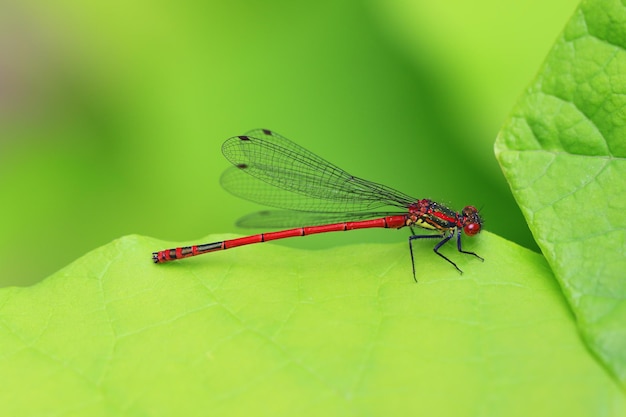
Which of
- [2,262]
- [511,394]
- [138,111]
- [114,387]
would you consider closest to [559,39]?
[511,394]

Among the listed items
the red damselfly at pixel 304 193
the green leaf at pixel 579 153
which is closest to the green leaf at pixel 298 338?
the green leaf at pixel 579 153

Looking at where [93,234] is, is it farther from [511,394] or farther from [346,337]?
[511,394]

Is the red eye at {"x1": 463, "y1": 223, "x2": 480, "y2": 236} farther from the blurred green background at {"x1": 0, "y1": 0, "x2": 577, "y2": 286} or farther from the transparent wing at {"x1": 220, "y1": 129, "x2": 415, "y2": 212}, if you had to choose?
the transparent wing at {"x1": 220, "y1": 129, "x2": 415, "y2": 212}

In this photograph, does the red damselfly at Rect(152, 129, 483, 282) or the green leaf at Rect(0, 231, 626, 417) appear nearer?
the green leaf at Rect(0, 231, 626, 417)

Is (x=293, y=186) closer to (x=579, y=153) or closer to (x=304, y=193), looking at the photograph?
(x=304, y=193)

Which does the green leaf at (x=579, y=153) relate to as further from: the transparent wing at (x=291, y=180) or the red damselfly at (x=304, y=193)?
the transparent wing at (x=291, y=180)

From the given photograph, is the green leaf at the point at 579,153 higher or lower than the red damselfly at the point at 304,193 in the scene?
higher

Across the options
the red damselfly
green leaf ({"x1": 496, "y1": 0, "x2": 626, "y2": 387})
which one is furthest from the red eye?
green leaf ({"x1": 496, "y1": 0, "x2": 626, "y2": 387})
